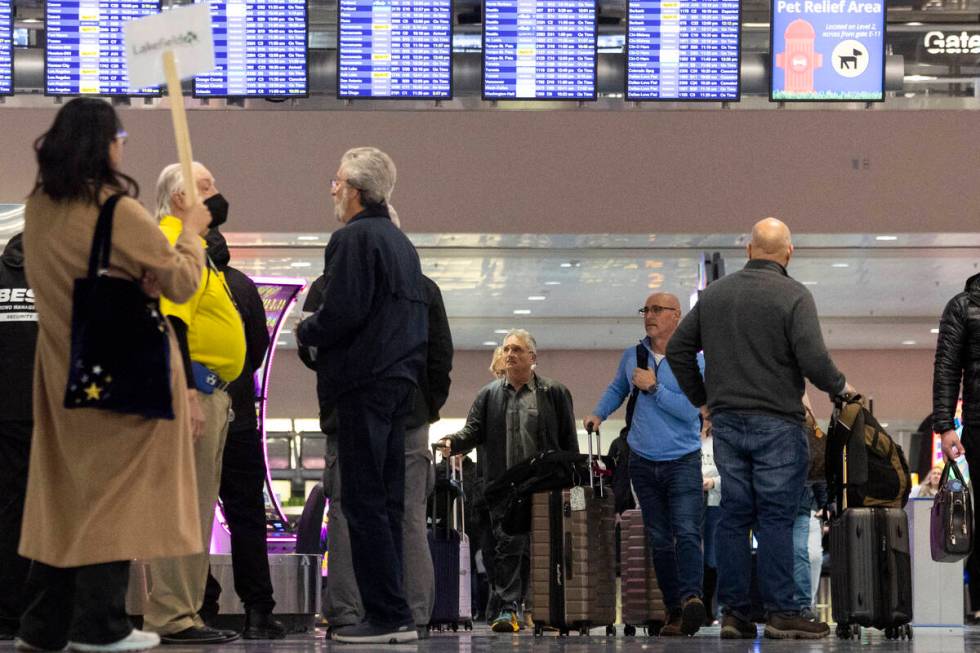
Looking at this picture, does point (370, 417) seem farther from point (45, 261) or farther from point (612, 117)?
point (612, 117)

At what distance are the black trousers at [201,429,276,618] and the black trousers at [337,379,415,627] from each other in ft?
3.01

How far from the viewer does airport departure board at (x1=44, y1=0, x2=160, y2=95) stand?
10625 millimetres

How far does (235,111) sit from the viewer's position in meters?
11.1

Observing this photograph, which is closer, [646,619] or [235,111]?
[646,619]

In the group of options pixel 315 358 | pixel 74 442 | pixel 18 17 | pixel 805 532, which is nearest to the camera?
pixel 74 442

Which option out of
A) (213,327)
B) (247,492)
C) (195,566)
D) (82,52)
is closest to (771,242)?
(247,492)

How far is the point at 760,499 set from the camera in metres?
6.22

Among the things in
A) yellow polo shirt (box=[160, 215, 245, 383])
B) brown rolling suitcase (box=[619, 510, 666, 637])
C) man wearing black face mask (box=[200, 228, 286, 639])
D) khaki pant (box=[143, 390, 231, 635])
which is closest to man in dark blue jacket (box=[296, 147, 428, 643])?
yellow polo shirt (box=[160, 215, 245, 383])

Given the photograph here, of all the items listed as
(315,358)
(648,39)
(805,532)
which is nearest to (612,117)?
(648,39)

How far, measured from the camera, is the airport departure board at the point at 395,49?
35.1ft

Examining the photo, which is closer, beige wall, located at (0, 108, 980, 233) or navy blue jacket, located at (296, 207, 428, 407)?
navy blue jacket, located at (296, 207, 428, 407)

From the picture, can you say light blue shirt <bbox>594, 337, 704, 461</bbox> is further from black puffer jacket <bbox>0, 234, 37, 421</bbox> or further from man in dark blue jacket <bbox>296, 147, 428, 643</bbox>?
black puffer jacket <bbox>0, 234, 37, 421</bbox>

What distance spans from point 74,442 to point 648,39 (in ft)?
24.6

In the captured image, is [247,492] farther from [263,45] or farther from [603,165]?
[603,165]
